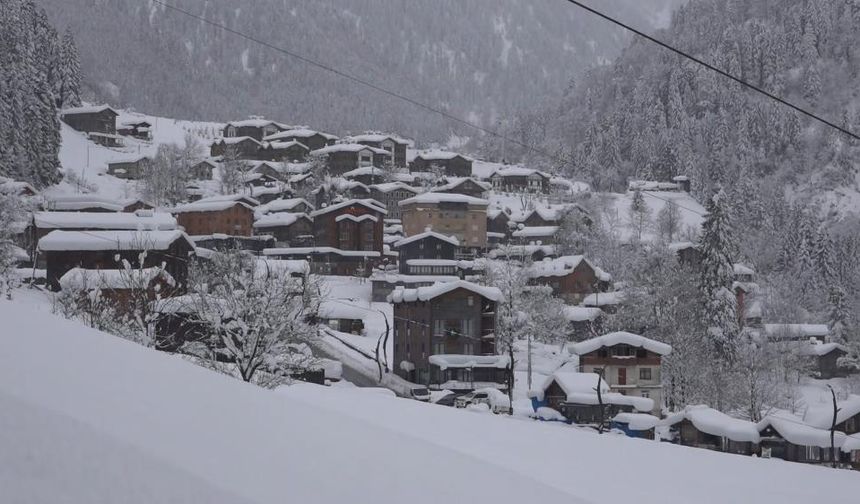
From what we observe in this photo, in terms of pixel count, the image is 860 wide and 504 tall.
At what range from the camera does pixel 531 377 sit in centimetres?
4450

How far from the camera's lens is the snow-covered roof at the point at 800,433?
3216cm

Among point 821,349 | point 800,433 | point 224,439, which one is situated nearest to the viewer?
point 224,439

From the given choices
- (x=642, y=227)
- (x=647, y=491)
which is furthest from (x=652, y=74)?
(x=647, y=491)

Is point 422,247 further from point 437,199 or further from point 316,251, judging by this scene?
point 437,199

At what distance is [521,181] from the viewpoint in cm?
10706

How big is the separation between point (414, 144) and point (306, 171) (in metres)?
61.2

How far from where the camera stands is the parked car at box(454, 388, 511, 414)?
34969 mm

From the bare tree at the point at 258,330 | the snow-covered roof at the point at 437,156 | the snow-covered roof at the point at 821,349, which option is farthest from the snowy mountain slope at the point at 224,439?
the snow-covered roof at the point at 437,156

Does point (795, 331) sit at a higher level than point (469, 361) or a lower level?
higher

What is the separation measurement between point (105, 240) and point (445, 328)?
18841 mm

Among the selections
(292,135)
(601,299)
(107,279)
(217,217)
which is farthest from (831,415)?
(292,135)

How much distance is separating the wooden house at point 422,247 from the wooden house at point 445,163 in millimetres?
41167

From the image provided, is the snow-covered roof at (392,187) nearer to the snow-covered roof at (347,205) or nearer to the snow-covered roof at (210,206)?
the snow-covered roof at (347,205)

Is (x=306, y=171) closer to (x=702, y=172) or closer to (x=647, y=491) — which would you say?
(x=702, y=172)
